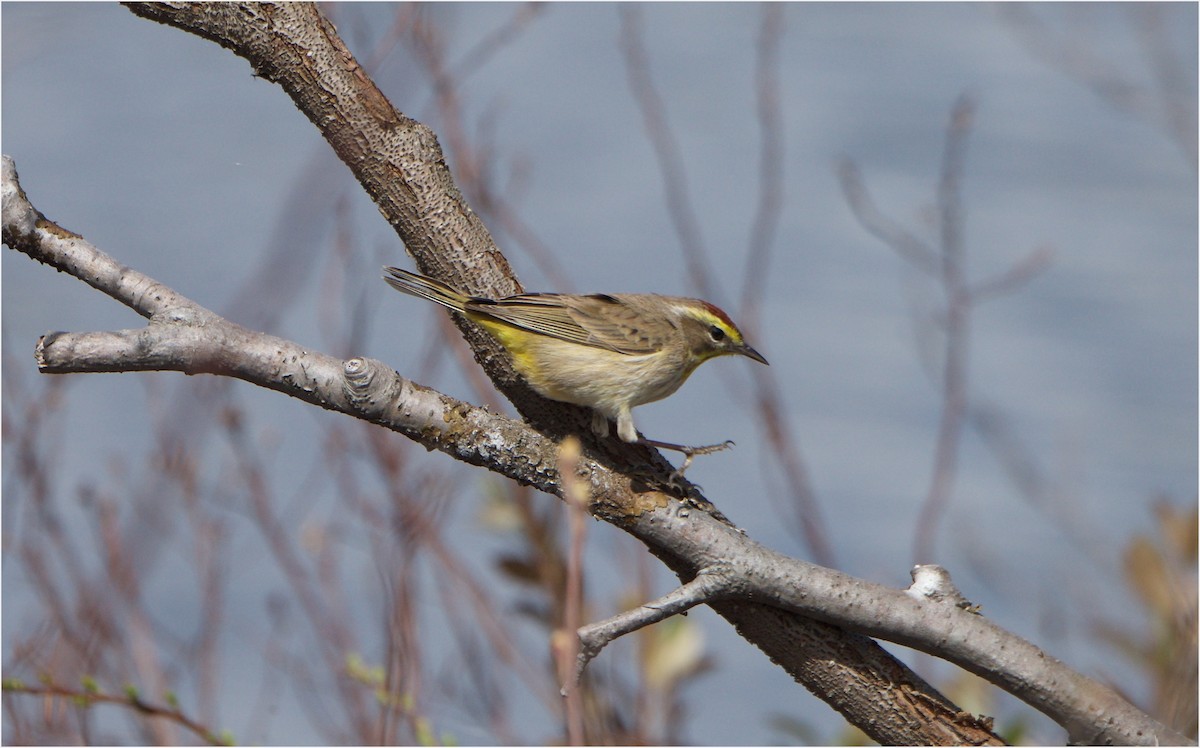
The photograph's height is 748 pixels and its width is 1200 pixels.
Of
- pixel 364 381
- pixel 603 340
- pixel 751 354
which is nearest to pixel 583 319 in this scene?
pixel 603 340

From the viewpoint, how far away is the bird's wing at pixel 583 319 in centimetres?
477

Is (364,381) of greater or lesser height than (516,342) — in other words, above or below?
below


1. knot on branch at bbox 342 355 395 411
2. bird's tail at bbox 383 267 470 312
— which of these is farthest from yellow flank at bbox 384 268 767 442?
knot on branch at bbox 342 355 395 411

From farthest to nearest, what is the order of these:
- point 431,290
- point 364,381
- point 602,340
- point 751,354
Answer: point 751,354, point 602,340, point 431,290, point 364,381

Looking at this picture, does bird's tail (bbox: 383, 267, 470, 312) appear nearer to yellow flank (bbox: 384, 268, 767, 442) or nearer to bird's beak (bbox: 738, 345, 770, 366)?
yellow flank (bbox: 384, 268, 767, 442)

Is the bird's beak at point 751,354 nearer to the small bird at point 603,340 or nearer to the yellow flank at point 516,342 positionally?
the small bird at point 603,340

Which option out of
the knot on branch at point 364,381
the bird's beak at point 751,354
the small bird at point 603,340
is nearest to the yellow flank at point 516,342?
the small bird at point 603,340

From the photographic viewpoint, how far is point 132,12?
13.7 ft

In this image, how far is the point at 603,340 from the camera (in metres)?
5.30

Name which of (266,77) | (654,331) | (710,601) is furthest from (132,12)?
(710,601)

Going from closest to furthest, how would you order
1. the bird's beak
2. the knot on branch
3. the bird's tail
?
the knot on branch < the bird's tail < the bird's beak

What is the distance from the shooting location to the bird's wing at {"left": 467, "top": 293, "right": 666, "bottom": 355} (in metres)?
4.77

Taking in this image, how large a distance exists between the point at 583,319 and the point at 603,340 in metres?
0.16

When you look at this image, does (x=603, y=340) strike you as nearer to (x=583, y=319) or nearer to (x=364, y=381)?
(x=583, y=319)
